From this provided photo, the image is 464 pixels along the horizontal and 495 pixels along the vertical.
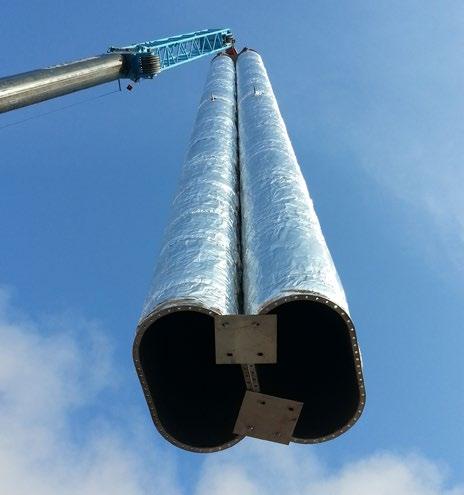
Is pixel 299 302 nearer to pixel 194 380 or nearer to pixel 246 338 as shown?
pixel 246 338

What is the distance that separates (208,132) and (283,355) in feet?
21.7

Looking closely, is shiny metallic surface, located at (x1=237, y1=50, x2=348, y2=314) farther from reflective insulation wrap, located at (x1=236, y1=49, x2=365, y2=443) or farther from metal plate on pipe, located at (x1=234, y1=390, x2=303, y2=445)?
metal plate on pipe, located at (x1=234, y1=390, x2=303, y2=445)

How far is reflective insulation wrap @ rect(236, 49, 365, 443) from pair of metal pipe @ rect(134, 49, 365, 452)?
0.6 inches

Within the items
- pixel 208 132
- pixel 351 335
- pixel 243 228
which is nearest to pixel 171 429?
pixel 351 335

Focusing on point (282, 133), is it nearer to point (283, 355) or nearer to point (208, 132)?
point (208, 132)

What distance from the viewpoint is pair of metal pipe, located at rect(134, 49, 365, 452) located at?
26.5 feet

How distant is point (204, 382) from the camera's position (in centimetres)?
976

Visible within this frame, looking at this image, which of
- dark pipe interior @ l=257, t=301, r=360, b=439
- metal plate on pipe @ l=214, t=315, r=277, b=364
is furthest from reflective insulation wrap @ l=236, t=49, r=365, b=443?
metal plate on pipe @ l=214, t=315, r=277, b=364

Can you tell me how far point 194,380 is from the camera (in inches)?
384

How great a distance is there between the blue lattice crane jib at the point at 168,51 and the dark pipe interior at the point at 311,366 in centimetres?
1611

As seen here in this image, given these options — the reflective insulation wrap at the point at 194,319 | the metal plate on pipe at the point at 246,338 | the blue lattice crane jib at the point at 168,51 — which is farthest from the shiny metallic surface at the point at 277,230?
the blue lattice crane jib at the point at 168,51

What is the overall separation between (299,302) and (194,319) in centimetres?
158

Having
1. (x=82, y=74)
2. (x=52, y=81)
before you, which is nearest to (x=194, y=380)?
(x=52, y=81)

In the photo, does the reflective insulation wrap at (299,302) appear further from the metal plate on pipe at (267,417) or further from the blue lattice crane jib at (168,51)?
the blue lattice crane jib at (168,51)
